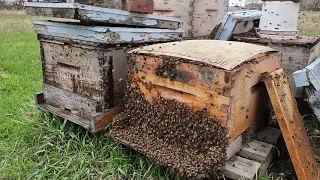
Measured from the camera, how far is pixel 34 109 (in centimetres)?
331

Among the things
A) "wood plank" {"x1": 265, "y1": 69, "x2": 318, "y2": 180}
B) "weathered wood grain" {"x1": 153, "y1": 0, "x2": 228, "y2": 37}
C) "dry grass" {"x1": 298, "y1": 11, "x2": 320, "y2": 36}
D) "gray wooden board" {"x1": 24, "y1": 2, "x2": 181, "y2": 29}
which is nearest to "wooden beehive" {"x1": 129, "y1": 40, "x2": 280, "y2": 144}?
"wood plank" {"x1": 265, "y1": 69, "x2": 318, "y2": 180}

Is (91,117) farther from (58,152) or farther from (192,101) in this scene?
(192,101)

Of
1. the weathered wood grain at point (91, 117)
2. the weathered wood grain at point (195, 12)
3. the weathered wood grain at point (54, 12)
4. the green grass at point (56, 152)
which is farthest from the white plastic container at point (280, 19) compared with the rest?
the weathered wood grain at point (54, 12)

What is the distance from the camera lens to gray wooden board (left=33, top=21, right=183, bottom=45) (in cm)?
219

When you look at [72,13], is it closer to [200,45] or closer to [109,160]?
[200,45]

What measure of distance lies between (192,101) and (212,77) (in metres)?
0.23

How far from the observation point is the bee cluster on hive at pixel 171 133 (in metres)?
1.87

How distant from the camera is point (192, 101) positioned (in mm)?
1968

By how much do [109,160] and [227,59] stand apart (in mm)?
1165

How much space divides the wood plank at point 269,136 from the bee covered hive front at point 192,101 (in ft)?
0.61

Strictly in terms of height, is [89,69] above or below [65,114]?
above

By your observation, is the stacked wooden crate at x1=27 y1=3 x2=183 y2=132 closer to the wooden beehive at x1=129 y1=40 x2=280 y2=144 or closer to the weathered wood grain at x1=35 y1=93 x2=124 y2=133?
the weathered wood grain at x1=35 y1=93 x2=124 y2=133

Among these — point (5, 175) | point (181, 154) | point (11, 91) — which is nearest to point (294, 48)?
point (181, 154)

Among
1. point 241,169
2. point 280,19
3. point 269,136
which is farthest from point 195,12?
point 241,169
